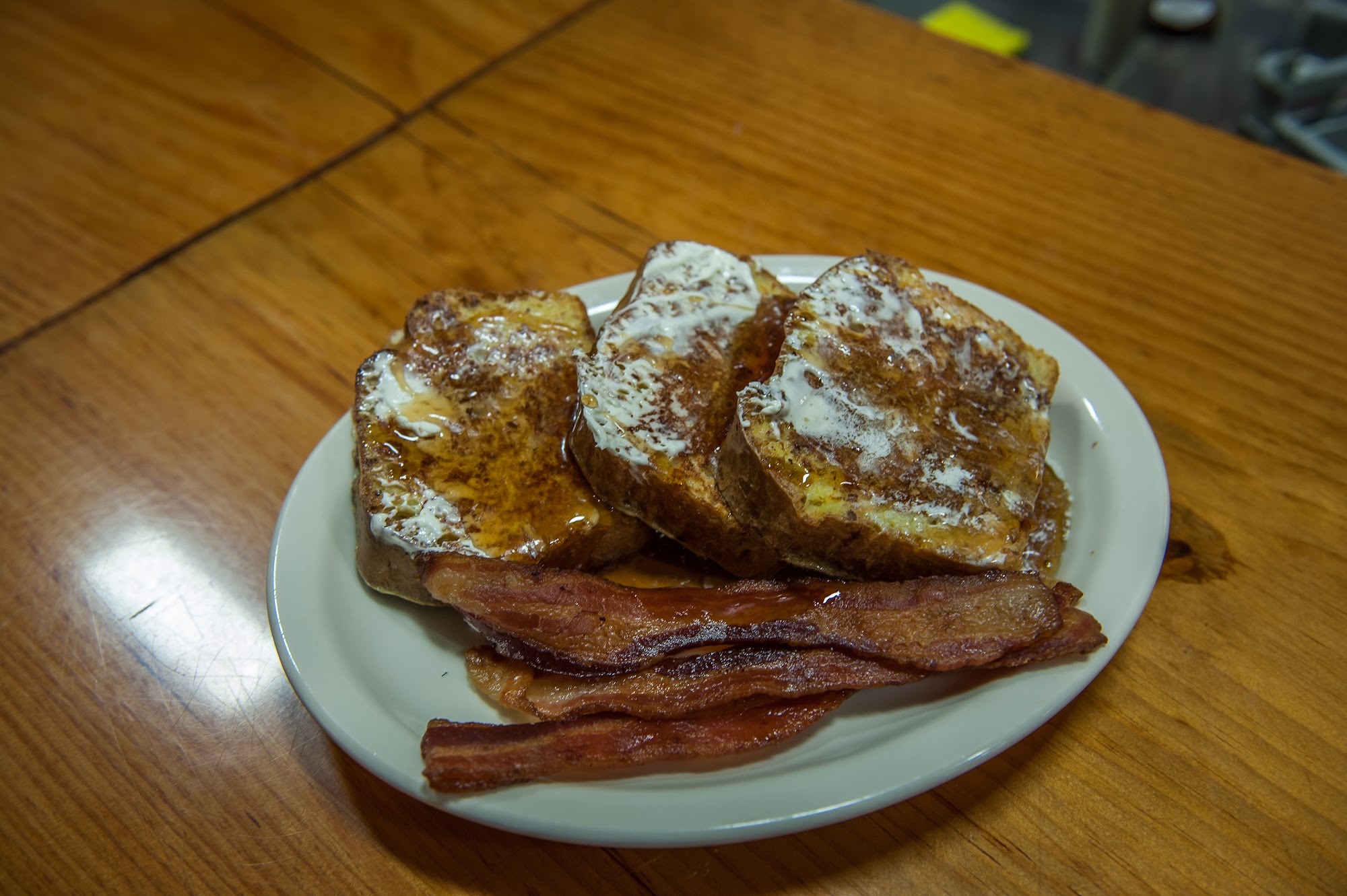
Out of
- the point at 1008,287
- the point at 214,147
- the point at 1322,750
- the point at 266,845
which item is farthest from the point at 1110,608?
the point at 214,147

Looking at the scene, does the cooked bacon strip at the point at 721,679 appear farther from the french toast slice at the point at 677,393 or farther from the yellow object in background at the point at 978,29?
the yellow object in background at the point at 978,29

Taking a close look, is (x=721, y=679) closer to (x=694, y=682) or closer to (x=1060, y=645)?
(x=694, y=682)

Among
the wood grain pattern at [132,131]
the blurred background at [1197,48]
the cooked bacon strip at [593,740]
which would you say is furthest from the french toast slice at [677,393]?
the blurred background at [1197,48]

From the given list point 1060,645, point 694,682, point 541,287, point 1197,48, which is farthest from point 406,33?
point 1197,48

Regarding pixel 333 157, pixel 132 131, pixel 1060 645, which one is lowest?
pixel 132 131

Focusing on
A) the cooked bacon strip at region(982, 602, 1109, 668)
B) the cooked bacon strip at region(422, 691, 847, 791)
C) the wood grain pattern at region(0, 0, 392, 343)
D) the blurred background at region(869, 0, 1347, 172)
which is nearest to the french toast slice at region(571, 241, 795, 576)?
the cooked bacon strip at region(422, 691, 847, 791)

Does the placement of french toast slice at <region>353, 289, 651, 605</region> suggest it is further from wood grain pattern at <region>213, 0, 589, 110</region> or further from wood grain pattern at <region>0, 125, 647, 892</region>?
wood grain pattern at <region>213, 0, 589, 110</region>
